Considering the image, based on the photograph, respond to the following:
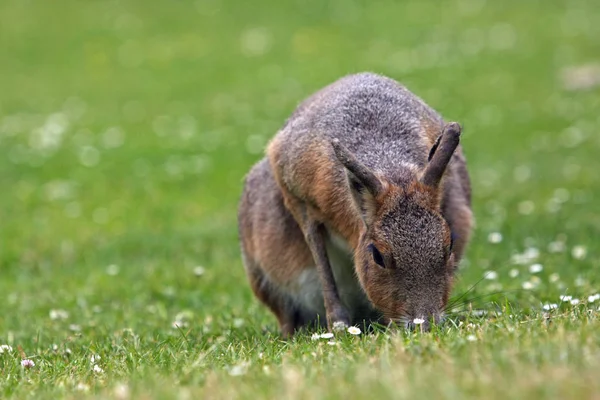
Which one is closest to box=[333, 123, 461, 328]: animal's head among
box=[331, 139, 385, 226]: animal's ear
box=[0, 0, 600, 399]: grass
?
box=[331, 139, 385, 226]: animal's ear

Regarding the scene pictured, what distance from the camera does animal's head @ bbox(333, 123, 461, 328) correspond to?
5.37 meters

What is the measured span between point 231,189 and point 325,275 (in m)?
8.21

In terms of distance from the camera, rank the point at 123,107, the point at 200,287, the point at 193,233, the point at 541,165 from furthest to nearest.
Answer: the point at 123,107 < the point at 541,165 < the point at 193,233 < the point at 200,287

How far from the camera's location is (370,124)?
6.48m

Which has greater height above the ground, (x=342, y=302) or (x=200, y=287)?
(x=342, y=302)

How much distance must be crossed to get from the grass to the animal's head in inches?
11.4

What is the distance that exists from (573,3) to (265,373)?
26.5m

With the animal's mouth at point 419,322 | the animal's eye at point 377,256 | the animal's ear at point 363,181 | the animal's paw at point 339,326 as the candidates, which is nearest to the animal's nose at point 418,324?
the animal's mouth at point 419,322

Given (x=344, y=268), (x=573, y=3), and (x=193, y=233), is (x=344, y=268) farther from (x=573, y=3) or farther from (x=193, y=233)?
(x=573, y=3)

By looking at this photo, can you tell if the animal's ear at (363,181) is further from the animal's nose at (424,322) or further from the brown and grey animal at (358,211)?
the animal's nose at (424,322)

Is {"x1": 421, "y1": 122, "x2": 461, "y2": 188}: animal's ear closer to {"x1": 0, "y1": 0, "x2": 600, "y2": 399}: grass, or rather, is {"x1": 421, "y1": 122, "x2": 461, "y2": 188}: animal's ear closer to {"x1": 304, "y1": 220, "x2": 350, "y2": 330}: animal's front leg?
{"x1": 0, "y1": 0, "x2": 600, "y2": 399}: grass

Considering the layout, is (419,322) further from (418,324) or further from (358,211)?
(358,211)

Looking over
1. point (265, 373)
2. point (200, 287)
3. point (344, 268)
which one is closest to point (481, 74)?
point (200, 287)

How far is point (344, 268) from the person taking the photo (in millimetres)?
6605
